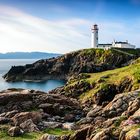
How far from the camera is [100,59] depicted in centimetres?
19388

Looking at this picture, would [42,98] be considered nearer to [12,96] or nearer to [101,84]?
[12,96]

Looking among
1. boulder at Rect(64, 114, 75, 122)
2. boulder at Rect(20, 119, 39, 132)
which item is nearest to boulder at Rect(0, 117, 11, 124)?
boulder at Rect(20, 119, 39, 132)

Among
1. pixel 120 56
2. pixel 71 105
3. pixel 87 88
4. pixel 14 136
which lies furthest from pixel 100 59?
pixel 14 136

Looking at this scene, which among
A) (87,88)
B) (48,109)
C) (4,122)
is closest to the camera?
(4,122)

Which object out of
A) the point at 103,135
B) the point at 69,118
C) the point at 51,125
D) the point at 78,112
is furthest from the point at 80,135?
the point at 78,112

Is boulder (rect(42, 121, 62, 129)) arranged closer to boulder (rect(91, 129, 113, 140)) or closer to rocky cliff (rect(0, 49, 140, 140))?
rocky cliff (rect(0, 49, 140, 140))

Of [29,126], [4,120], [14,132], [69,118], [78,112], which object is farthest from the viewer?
[78,112]

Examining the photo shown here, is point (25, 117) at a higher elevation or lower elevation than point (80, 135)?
lower

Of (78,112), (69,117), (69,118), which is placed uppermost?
(69,117)

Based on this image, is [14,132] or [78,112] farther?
[78,112]

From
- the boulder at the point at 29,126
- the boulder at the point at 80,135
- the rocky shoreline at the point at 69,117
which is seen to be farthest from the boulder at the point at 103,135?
the boulder at the point at 29,126

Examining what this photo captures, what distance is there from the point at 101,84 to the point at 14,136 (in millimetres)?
52997

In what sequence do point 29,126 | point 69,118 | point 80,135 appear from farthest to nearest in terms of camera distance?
1. point 69,118
2. point 29,126
3. point 80,135

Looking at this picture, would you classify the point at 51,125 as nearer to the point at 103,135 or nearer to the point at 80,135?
the point at 80,135
